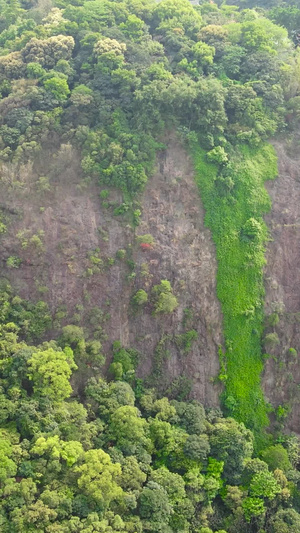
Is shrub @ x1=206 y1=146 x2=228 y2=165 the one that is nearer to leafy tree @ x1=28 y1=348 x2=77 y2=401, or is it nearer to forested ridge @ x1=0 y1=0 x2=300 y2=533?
forested ridge @ x1=0 y1=0 x2=300 y2=533

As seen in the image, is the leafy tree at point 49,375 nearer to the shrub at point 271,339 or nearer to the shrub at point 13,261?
the shrub at point 13,261

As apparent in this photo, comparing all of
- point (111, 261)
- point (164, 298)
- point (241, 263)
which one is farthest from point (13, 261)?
point (241, 263)

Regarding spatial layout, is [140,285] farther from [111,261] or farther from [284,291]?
[284,291]

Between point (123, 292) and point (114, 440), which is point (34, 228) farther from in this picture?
point (114, 440)

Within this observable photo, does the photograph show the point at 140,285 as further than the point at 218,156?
No

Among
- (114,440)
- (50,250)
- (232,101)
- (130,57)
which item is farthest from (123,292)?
(130,57)

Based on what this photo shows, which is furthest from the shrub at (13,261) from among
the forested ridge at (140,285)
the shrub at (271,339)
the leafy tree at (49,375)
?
the shrub at (271,339)

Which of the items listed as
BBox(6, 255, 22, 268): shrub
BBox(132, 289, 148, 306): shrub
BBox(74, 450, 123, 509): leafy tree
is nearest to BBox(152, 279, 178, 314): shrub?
BBox(132, 289, 148, 306): shrub
